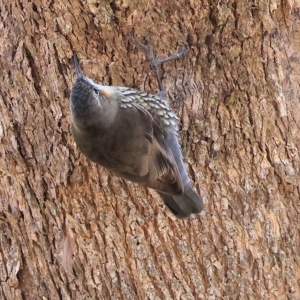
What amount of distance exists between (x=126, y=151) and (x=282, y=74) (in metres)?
0.87

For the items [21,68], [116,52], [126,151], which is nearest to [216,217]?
[126,151]

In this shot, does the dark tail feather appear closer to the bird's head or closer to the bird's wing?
the bird's wing

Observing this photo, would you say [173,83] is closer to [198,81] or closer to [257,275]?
[198,81]

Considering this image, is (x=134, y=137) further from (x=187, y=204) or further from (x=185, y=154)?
(x=187, y=204)

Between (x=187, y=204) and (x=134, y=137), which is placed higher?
(x=134, y=137)

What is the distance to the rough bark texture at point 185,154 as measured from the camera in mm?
2449

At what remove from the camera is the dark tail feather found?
2.48 metres

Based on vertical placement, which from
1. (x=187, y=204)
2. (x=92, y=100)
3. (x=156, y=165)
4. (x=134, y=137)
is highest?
(x=92, y=100)

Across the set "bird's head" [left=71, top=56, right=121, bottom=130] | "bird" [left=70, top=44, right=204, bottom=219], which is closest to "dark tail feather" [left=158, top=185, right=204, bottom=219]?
"bird" [left=70, top=44, right=204, bottom=219]

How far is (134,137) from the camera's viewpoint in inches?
104

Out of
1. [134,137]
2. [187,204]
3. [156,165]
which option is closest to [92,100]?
[134,137]

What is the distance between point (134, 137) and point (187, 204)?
1.50 ft

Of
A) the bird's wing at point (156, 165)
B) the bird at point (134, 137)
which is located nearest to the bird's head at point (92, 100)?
the bird at point (134, 137)

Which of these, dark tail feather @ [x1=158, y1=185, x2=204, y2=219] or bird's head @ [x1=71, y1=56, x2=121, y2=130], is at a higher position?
bird's head @ [x1=71, y1=56, x2=121, y2=130]
